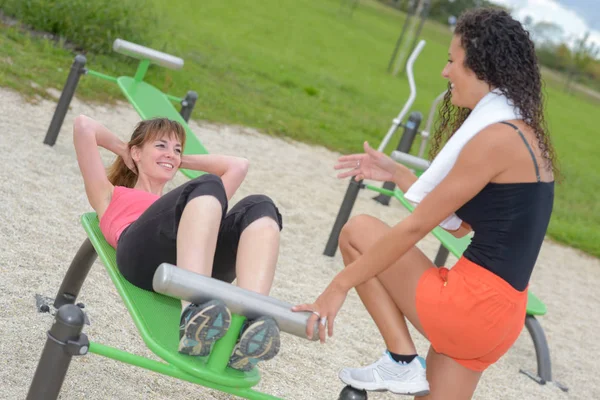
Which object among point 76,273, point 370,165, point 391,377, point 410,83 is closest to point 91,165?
point 76,273

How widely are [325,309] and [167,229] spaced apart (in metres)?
0.67

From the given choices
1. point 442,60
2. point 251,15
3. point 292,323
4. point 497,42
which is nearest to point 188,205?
point 292,323

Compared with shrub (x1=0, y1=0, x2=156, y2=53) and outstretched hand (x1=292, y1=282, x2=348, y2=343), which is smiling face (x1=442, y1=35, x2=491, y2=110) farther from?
shrub (x1=0, y1=0, x2=156, y2=53)

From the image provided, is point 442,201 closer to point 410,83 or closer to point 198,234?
point 198,234

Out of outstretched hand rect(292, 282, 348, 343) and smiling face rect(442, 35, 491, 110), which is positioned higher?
smiling face rect(442, 35, 491, 110)

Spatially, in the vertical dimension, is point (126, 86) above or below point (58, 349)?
below

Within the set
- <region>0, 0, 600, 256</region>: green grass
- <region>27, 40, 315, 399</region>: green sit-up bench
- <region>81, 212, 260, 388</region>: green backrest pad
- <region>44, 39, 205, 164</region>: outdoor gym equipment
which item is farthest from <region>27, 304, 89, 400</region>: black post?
<region>44, 39, 205, 164</region>: outdoor gym equipment

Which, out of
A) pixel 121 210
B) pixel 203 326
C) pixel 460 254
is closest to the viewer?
pixel 203 326

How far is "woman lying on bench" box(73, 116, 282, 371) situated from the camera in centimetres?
228

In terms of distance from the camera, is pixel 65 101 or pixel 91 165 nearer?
pixel 91 165

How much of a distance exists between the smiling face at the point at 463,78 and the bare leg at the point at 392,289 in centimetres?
48

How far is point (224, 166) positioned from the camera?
3.73 metres

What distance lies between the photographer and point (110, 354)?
88.7 inches

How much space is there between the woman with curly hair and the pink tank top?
103cm
